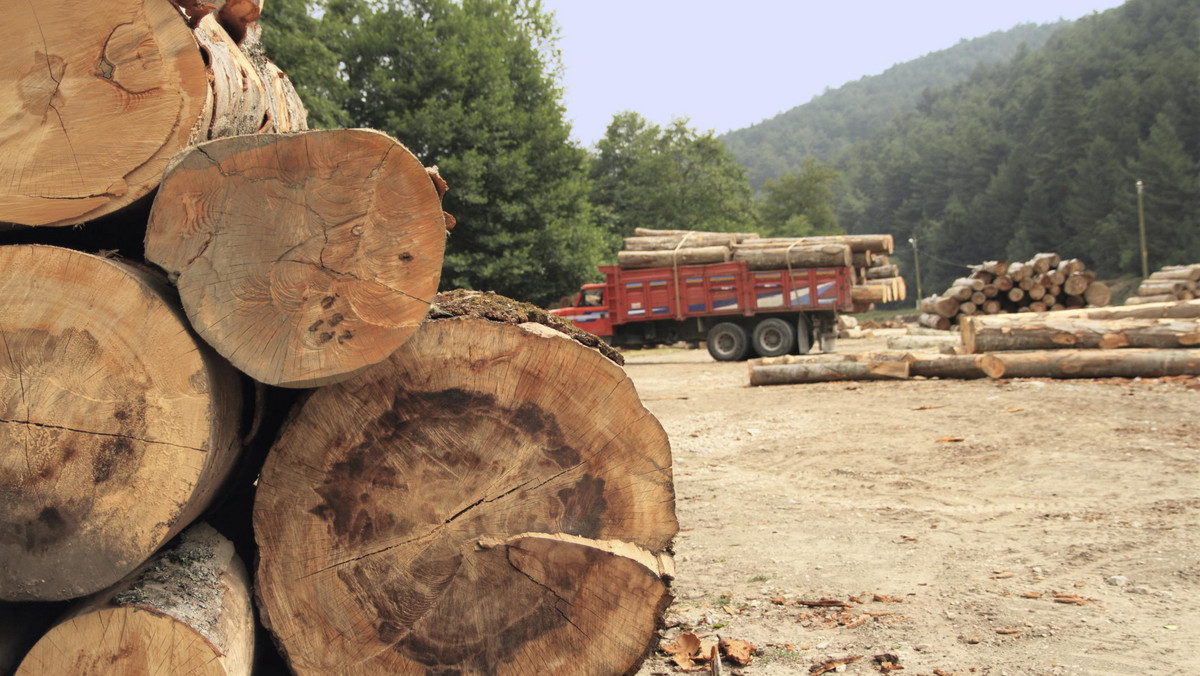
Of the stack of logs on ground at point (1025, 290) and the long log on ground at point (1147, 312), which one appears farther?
the stack of logs on ground at point (1025, 290)

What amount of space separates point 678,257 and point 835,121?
171469mm

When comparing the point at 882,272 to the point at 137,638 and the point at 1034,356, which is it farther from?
the point at 137,638

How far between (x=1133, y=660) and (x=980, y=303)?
2327 cm

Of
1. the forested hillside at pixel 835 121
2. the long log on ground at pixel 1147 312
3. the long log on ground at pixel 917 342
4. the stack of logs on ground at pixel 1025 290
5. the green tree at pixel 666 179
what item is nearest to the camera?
the long log on ground at pixel 1147 312

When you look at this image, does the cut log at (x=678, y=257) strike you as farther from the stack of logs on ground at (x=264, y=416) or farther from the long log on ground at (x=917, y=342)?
the stack of logs on ground at (x=264, y=416)

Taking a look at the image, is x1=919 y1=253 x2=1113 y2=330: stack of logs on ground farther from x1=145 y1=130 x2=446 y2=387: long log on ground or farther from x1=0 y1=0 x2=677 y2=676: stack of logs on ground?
x1=145 y1=130 x2=446 y2=387: long log on ground

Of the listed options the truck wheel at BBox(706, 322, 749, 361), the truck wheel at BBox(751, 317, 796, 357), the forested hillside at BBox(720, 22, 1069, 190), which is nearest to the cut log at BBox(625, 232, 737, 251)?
the truck wheel at BBox(706, 322, 749, 361)

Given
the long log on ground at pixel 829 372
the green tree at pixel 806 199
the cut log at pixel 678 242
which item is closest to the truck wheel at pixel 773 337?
the cut log at pixel 678 242

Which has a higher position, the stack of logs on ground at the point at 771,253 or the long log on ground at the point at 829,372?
the stack of logs on ground at the point at 771,253

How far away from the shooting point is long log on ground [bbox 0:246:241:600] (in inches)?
88.7

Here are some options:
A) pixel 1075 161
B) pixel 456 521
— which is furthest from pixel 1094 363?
pixel 1075 161

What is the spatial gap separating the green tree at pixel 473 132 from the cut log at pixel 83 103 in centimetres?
2121

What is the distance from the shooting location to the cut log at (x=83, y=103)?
2418mm

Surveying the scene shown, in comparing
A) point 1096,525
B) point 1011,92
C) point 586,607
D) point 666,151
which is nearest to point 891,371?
point 1096,525
